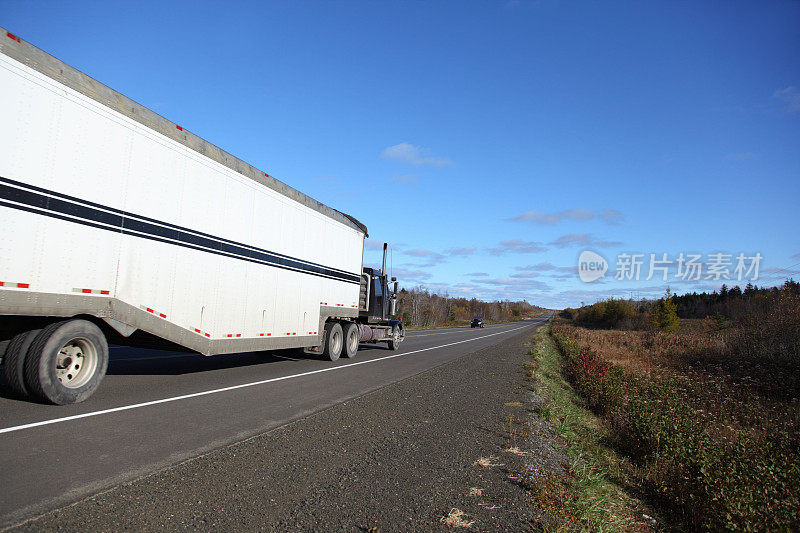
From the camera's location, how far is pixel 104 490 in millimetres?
3482

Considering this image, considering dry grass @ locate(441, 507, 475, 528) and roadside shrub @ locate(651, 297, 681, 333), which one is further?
roadside shrub @ locate(651, 297, 681, 333)

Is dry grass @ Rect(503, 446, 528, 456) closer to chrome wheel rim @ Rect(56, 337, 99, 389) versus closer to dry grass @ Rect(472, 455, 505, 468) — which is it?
dry grass @ Rect(472, 455, 505, 468)

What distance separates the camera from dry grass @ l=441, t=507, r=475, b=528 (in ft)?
11.0

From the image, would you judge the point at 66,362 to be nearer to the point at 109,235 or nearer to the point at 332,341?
the point at 109,235

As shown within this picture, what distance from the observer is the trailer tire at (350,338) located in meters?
14.1

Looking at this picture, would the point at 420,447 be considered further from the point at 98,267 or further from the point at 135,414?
the point at 98,267

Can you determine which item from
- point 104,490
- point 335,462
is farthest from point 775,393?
point 104,490

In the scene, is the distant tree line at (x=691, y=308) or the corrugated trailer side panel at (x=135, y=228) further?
the distant tree line at (x=691, y=308)

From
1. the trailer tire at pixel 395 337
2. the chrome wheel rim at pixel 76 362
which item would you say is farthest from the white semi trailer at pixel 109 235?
the trailer tire at pixel 395 337

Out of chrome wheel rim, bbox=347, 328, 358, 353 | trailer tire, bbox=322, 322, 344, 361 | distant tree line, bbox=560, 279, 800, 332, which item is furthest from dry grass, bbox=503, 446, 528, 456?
distant tree line, bbox=560, 279, 800, 332

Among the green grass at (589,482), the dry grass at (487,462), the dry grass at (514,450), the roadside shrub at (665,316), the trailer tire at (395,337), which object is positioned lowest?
the green grass at (589,482)

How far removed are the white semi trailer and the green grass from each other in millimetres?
5999

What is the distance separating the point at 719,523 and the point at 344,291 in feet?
36.8

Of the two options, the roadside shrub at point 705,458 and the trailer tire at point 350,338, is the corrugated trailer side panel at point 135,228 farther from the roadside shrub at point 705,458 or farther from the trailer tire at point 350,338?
the roadside shrub at point 705,458
